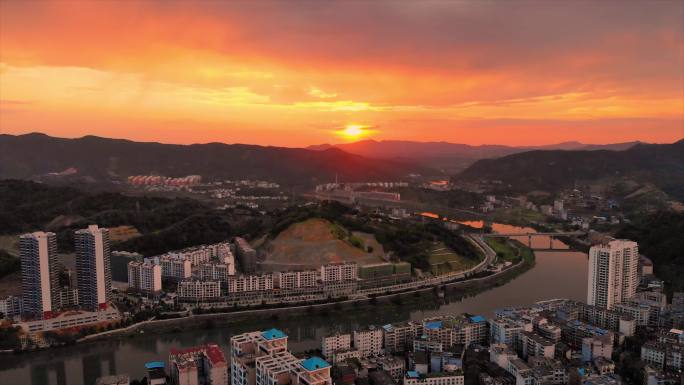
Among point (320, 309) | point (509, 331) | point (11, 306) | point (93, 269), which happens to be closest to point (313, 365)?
point (509, 331)

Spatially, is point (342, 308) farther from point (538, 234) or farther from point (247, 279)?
point (538, 234)

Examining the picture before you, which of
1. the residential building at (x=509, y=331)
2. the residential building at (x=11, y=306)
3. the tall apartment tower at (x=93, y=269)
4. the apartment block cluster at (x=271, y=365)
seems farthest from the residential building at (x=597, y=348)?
the residential building at (x=11, y=306)

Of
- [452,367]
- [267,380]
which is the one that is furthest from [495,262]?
[267,380]

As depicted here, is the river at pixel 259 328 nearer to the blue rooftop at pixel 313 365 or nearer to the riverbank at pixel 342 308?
the riverbank at pixel 342 308

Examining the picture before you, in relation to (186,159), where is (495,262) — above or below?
below

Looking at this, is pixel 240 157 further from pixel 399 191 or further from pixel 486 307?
pixel 486 307

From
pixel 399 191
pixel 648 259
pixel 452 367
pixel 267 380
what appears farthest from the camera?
pixel 399 191
